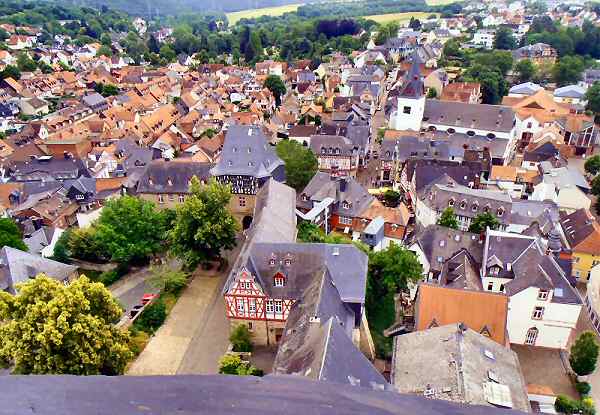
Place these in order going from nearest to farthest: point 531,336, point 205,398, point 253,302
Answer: point 205,398 < point 253,302 < point 531,336

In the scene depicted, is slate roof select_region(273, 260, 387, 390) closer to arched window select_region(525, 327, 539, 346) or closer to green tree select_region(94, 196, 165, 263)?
arched window select_region(525, 327, 539, 346)

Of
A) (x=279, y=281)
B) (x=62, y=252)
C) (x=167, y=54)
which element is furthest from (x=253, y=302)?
(x=167, y=54)

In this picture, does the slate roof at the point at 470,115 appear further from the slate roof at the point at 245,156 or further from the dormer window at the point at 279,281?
the dormer window at the point at 279,281

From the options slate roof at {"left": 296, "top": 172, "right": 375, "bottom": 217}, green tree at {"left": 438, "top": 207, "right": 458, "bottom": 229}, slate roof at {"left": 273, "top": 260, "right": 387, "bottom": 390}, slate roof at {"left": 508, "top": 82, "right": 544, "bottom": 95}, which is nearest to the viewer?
slate roof at {"left": 273, "top": 260, "right": 387, "bottom": 390}

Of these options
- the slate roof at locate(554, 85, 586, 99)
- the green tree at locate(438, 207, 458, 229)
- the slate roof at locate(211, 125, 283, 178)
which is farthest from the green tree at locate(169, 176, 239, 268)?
the slate roof at locate(554, 85, 586, 99)

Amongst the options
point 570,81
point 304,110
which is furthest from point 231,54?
point 570,81

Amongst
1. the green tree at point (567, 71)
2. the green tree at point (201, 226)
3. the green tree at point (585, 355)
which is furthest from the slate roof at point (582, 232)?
the green tree at point (567, 71)

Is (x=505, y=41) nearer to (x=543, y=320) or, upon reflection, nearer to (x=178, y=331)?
(x=543, y=320)
